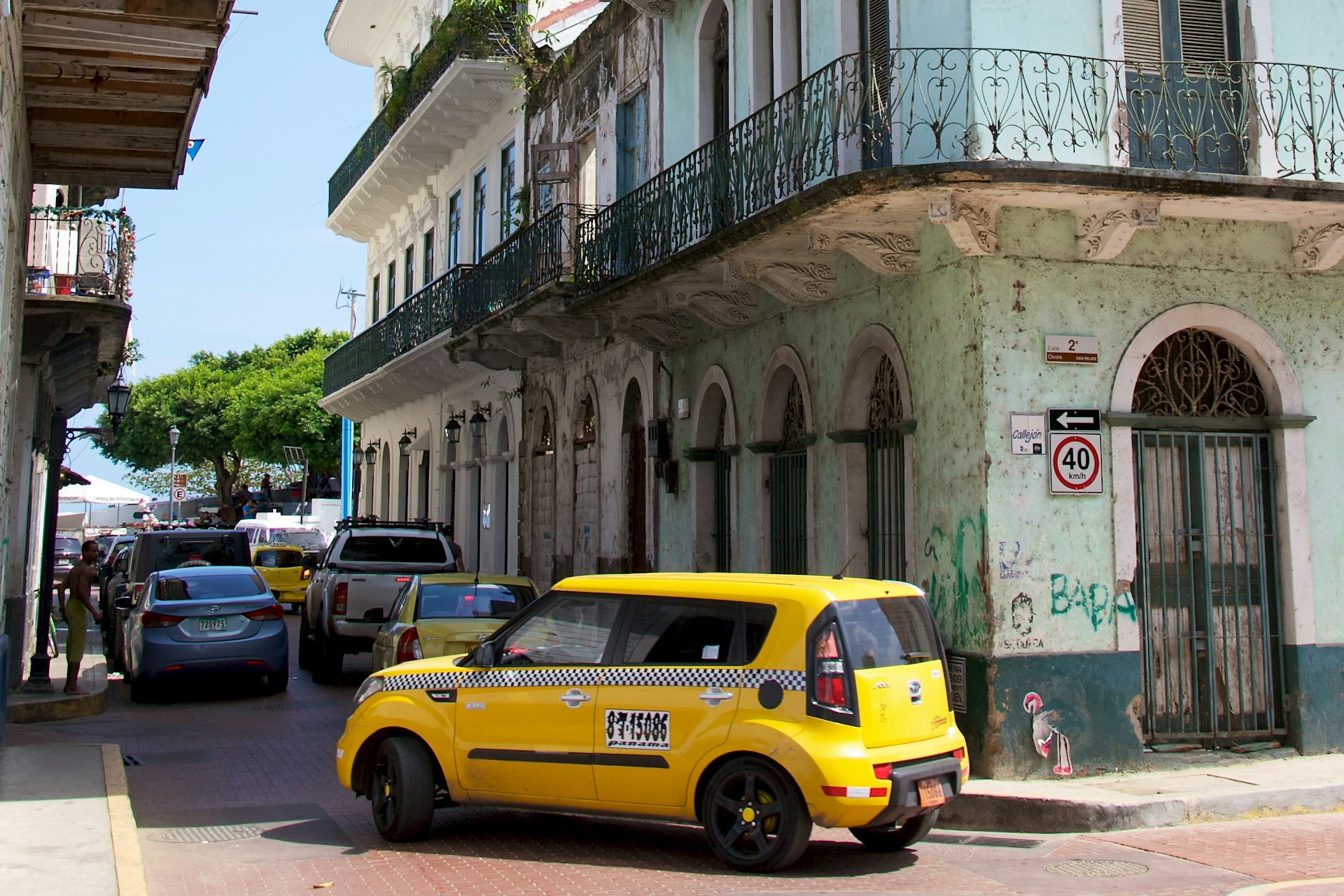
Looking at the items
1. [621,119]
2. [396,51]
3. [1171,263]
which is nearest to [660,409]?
[621,119]

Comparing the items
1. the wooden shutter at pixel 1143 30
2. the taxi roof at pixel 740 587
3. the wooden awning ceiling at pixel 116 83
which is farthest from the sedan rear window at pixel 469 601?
the wooden shutter at pixel 1143 30

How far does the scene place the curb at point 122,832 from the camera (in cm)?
645

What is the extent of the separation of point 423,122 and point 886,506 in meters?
15.1

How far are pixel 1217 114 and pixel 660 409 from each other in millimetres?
7491

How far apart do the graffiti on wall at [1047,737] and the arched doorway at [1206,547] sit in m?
1.00

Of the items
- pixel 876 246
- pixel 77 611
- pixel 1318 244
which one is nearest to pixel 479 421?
pixel 77 611

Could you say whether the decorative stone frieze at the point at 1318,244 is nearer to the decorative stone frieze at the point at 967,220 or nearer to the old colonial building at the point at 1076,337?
the old colonial building at the point at 1076,337

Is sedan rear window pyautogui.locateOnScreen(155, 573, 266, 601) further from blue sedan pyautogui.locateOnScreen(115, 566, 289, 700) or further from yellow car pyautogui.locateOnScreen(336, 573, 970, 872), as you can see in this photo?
yellow car pyautogui.locateOnScreen(336, 573, 970, 872)

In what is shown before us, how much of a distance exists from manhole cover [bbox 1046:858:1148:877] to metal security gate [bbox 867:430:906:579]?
379 centimetres

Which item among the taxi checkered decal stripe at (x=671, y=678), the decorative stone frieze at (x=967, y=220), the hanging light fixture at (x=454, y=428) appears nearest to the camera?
Result: the taxi checkered decal stripe at (x=671, y=678)

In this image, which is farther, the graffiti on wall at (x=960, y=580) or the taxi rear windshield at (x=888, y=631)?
the graffiti on wall at (x=960, y=580)

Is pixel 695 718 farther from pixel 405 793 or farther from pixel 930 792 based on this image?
pixel 405 793

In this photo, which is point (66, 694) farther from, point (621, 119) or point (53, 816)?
point (621, 119)

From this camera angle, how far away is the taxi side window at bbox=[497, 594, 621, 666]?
7.48 m
